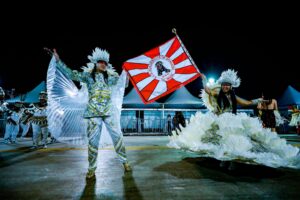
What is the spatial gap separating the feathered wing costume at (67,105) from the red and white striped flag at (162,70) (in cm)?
69

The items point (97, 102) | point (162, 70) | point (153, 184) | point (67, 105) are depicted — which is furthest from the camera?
point (162, 70)

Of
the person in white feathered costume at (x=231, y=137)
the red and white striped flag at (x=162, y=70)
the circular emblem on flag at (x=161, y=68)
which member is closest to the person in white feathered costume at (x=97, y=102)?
the red and white striped flag at (x=162, y=70)

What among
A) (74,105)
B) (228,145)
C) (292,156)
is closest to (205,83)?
(228,145)

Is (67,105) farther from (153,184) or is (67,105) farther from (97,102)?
(153,184)

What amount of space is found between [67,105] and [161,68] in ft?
7.15

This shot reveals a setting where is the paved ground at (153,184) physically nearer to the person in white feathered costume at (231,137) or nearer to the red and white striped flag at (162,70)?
the person in white feathered costume at (231,137)

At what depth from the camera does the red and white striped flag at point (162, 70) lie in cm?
457

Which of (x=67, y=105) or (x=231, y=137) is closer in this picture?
(x=231, y=137)

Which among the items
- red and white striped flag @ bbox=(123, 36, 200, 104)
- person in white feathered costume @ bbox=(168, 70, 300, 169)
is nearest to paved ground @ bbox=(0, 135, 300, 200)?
person in white feathered costume @ bbox=(168, 70, 300, 169)

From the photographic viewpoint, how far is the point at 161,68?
4.83 m

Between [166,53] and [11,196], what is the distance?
3.98 metres

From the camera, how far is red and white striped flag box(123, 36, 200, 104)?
4.57 meters

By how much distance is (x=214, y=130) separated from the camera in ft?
11.1

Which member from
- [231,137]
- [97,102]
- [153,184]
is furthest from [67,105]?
[231,137]
